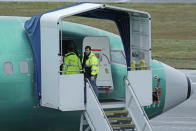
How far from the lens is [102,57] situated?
70.0 feet

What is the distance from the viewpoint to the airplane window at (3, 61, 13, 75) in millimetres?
19391

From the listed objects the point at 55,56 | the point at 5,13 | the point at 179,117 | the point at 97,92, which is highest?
the point at 5,13

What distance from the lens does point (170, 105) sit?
22.6 m

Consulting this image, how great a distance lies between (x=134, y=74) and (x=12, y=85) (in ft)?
13.8

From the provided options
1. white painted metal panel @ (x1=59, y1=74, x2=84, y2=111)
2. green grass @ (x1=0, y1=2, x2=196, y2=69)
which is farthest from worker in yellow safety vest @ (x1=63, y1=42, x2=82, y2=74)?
green grass @ (x1=0, y1=2, x2=196, y2=69)

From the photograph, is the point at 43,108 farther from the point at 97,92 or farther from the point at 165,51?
the point at 165,51

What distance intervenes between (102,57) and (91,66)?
65.8 inches

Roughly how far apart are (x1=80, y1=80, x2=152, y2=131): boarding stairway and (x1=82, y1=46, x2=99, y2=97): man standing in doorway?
466 mm

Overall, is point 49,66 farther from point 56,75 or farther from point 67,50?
point 67,50

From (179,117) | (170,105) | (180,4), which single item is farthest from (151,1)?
(170,105)

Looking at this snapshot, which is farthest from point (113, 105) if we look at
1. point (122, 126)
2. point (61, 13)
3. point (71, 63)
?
point (61, 13)

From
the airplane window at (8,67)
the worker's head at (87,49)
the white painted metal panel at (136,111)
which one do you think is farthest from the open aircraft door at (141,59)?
the airplane window at (8,67)

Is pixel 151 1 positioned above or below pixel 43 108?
above

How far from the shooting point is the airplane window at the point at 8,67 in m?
19.4
